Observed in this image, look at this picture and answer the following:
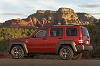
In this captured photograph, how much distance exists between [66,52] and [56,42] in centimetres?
71

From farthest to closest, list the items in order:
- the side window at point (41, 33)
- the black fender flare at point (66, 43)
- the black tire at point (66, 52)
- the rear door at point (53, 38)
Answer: the side window at point (41, 33) < the rear door at point (53, 38) < the black tire at point (66, 52) < the black fender flare at point (66, 43)

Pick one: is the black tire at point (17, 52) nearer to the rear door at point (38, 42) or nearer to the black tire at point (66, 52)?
the rear door at point (38, 42)

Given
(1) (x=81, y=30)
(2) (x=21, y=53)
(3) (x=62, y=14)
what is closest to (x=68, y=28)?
(1) (x=81, y=30)

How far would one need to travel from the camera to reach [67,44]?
43.5 ft

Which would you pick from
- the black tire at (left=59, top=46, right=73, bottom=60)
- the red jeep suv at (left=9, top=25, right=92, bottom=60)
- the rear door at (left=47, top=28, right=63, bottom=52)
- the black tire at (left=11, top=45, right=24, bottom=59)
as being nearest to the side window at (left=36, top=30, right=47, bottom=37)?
the red jeep suv at (left=9, top=25, right=92, bottom=60)

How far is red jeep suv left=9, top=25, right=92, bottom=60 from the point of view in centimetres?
1300

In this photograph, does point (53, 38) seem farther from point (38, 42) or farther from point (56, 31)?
point (38, 42)

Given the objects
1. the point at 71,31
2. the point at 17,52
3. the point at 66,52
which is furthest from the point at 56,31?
the point at 17,52

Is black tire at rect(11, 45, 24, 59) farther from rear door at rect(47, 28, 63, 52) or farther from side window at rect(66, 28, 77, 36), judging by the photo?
side window at rect(66, 28, 77, 36)

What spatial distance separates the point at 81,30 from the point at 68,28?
0.66 meters

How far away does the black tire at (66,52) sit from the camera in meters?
13.0

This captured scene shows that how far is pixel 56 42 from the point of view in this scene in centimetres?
1330

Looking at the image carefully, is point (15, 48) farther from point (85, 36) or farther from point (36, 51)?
point (85, 36)

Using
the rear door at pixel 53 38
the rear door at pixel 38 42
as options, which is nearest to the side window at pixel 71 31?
the rear door at pixel 53 38
